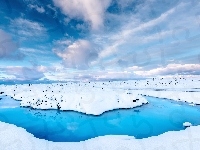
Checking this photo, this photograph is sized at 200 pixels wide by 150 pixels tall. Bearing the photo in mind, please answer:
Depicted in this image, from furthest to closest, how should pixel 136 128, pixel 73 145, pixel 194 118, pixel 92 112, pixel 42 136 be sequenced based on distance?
pixel 92 112, pixel 194 118, pixel 136 128, pixel 42 136, pixel 73 145

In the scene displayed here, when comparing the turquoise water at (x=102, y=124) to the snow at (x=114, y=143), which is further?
the turquoise water at (x=102, y=124)

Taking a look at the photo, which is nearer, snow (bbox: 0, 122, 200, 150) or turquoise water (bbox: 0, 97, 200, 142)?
snow (bbox: 0, 122, 200, 150)

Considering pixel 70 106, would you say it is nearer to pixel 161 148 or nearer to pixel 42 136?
pixel 42 136

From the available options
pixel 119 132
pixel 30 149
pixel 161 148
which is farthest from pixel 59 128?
pixel 161 148

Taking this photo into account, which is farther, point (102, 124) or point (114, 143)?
point (102, 124)

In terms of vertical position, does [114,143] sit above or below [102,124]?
above

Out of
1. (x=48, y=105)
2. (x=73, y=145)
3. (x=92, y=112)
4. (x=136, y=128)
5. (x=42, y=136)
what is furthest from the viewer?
(x=48, y=105)

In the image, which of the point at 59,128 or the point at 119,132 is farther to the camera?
the point at 59,128
